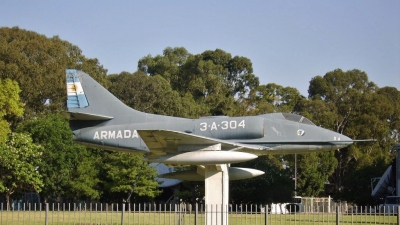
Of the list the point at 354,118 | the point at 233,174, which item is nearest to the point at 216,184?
the point at 233,174

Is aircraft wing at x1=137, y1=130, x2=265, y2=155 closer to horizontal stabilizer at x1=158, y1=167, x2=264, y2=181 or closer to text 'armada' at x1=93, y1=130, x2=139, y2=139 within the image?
horizontal stabilizer at x1=158, y1=167, x2=264, y2=181

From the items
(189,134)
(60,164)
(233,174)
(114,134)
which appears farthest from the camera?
(60,164)

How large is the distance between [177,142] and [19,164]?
925 inches

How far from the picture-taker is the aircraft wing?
24.0 m

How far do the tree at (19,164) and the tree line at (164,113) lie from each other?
0.08 metres

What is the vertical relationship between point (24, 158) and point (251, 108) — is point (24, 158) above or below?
below

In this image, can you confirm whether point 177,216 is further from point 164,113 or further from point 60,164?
point 164,113

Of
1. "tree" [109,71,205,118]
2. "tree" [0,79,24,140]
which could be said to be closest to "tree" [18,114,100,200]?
"tree" [0,79,24,140]

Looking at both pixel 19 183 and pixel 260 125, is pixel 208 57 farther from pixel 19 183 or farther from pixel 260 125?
pixel 260 125

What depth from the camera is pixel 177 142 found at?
24750 mm

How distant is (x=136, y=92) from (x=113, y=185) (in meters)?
16.1

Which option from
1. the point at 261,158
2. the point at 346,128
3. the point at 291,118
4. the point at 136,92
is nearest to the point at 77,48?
the point at 136,92

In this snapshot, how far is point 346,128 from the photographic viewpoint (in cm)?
6669

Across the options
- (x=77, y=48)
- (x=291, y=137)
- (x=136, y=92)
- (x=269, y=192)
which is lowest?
(x=269, y=192)
